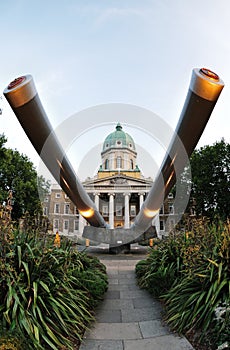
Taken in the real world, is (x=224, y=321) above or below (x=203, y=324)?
above

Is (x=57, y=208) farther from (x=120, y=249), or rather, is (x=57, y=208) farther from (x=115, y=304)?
(x=115, y=304)

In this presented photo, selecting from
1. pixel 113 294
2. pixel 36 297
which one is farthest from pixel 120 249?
pixel 36 297

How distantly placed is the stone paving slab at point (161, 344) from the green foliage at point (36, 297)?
78cm

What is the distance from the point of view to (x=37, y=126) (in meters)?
4.09

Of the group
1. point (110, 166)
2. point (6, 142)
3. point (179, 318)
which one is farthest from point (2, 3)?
point (110, 166)

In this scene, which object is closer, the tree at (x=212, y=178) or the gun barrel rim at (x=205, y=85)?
the gun barrel rim at (x=205, y=85)

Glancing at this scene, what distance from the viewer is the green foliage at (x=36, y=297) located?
3.00 metres

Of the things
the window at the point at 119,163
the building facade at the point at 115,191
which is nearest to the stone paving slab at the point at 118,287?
the building facade at the point at 115,191

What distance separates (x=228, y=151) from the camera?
77.5 ft

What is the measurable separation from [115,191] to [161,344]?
132ft

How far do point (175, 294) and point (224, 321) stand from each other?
1483mm

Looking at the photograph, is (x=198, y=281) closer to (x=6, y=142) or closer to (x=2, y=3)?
(x=2, y=3)

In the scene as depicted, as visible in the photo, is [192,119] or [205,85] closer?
[205,85]

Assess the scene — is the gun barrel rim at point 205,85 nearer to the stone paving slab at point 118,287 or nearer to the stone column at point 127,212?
the stone paving slab at point 118,287
